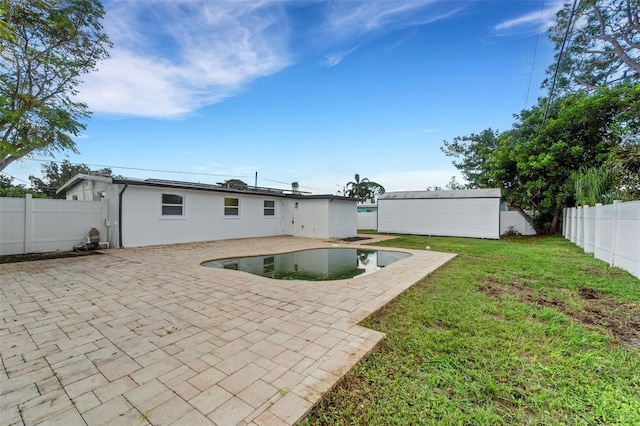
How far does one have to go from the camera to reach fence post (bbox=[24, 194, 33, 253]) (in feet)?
25.8

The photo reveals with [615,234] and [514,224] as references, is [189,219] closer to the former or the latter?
[615,234]

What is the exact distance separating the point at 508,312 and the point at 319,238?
34.8 ft

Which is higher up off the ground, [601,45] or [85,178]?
[601,45]

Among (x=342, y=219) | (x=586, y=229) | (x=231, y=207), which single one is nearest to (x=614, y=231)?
(x=586, y=229)

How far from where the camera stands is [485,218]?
15.2m

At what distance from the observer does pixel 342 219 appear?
14.7 m

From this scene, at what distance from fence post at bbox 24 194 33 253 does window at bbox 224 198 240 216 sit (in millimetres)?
6292

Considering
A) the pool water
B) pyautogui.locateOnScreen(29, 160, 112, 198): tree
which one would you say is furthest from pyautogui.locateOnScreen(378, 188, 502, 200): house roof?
pyautogui.locateOnScreen(29, 160, 112, 198): tree

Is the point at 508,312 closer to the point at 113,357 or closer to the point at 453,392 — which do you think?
the point at 453,392

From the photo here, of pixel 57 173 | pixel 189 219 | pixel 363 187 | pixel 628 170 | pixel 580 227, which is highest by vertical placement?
pixel 57 173

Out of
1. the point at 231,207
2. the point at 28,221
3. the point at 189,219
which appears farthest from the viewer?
the point at 231,207

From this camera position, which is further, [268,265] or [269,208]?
[269,208]

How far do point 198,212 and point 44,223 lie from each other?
467 cm

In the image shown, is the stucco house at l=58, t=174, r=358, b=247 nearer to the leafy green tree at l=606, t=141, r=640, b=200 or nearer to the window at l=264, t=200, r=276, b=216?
the window at l=264, t=200, r=276, b=216
